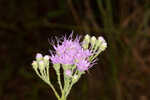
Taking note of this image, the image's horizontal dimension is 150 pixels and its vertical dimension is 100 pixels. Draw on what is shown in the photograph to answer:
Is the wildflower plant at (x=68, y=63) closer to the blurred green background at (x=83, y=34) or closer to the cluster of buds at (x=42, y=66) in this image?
the cluster of buds at (x=42, y=66)

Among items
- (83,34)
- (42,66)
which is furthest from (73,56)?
(83,34)

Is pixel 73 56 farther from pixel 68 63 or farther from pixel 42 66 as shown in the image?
pixel 42 66

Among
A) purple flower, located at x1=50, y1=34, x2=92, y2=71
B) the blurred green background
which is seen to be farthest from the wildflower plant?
the blurred green background

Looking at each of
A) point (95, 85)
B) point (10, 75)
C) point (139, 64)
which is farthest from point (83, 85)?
point (10, 75)

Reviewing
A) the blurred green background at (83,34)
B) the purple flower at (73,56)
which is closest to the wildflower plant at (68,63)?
the purple flower at (73,56)

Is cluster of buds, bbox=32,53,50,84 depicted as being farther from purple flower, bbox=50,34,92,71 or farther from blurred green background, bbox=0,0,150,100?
blurred green background, bbox=0,0,150,100

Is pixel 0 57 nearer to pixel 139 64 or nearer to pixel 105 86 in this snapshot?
pixel 105 86
